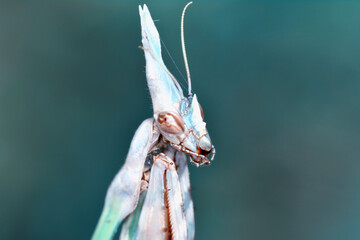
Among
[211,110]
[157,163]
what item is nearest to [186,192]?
[157,163]

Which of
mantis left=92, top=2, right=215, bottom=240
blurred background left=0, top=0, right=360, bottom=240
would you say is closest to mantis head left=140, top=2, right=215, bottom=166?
mantis left=92, top=2, right=215, bottom=240

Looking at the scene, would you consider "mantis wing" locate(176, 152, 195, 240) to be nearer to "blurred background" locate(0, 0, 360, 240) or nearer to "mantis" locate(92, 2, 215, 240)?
"mantis" locate(92, 2, 215, 240)

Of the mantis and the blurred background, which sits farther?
the blurred background

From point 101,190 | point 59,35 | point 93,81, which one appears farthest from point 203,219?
point 59,35

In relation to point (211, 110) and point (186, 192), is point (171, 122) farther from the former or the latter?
point (211, 110)

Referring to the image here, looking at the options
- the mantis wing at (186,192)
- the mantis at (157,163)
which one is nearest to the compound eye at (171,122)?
the mantis at (157,163)

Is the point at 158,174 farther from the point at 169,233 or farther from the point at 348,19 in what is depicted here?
the point at 348,19

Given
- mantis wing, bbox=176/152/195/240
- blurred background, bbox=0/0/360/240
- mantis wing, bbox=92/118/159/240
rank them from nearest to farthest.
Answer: mantis wing, bbox=92/118/159/240 < mantis wing, bbox=176/152/195/240 < blurred background, bbox=0/0/360/240
